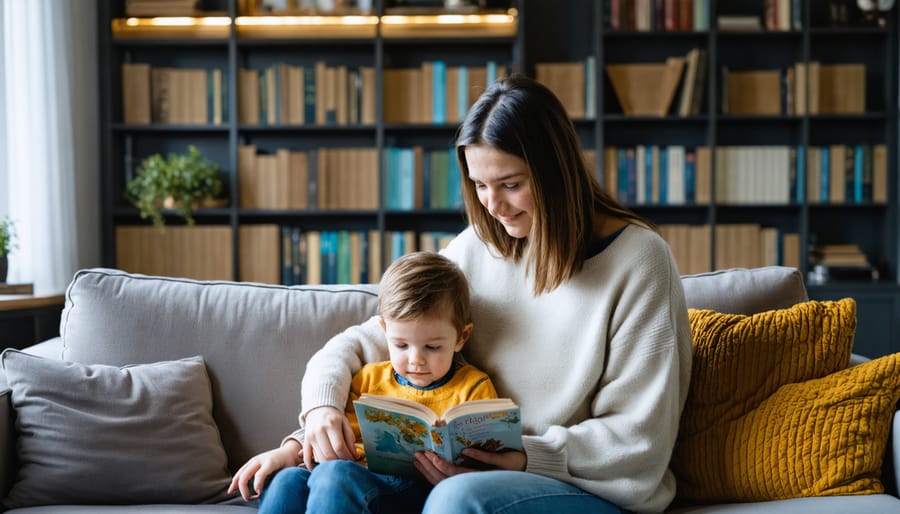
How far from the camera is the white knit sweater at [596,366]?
1430mm

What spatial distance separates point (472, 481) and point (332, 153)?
2.83m

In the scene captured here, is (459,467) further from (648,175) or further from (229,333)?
(648,175)

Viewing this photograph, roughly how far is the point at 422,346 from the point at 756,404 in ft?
2.10

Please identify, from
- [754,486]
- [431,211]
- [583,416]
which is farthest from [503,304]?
[431,211]

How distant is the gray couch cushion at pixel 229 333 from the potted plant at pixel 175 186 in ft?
6.40

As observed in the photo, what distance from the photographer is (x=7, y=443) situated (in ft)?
5.50

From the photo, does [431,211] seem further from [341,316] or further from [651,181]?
[341,316]

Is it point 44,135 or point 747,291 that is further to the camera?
point 44,135

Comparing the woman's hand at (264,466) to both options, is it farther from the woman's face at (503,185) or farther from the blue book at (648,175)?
the blue book at (648,175)

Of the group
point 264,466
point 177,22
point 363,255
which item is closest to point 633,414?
point 264,466

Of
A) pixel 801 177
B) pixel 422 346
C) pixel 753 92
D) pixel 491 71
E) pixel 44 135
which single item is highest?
pixel 491 71

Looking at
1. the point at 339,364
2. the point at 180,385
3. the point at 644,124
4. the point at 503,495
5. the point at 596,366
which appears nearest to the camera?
the point at 503,495

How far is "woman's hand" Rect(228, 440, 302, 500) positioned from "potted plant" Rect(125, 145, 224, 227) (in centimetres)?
250

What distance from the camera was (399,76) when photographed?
393cm
